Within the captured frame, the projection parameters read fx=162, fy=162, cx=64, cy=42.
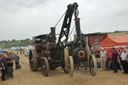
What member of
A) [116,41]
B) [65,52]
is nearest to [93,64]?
[65,52]

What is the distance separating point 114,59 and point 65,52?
3.90 metres

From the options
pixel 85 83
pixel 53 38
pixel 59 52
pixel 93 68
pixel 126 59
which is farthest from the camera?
pixel 53 38

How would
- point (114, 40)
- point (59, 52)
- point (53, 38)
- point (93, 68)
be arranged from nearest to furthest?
point (93, 68) < point (59, 52) < point (53, 38) < point (114, 40)

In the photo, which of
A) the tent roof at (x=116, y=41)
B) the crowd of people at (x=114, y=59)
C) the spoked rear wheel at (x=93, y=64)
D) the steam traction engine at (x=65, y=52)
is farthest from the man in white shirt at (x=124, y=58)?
the spoked rear wheel at (x=93, y=64)

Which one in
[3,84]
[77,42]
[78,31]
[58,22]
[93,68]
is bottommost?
[3,84]

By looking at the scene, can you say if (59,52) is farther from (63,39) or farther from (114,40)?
(114,40)

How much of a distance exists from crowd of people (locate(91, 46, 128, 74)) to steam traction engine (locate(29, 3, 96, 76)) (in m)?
1.71

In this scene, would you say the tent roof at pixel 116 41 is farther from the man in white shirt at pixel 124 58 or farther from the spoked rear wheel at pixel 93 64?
the spoked rear wheel at pixel 93 64

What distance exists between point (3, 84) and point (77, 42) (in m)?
4.31

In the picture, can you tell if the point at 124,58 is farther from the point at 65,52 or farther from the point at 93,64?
the point at 65,52

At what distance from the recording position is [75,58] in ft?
22.4

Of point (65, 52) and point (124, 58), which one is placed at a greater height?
point (65, 52)

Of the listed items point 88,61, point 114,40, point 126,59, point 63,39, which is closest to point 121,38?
point 114,40

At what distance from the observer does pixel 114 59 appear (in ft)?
30.9
